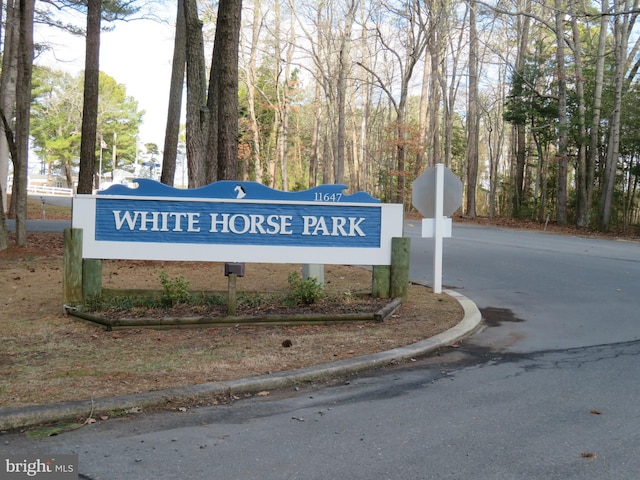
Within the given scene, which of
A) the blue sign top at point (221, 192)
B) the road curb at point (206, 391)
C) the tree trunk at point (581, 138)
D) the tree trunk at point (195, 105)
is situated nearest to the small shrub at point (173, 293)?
the blue sign top at point (221, 192)

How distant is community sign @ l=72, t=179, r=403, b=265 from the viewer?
8.54 meters

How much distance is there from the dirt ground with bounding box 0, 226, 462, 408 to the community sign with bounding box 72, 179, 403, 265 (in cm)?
99

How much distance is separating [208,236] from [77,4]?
18624 millimetres

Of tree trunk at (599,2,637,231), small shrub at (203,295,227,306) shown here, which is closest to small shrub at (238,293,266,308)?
small shrub at (203,295,227,306)

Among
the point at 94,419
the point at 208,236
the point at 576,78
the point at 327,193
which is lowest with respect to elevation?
the point at 94,419

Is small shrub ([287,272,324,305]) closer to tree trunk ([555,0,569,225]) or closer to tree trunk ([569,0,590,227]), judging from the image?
tree trunk ([555,0,569,225])

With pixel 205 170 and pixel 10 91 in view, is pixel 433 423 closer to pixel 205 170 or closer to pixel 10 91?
pixel 205 170

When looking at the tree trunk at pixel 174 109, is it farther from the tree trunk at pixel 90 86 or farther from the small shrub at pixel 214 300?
the small shrub at pixel 214 300

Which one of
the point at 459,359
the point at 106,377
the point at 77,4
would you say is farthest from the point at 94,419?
the point at 77,4

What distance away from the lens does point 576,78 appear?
30.0m

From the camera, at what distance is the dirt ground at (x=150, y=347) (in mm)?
5410

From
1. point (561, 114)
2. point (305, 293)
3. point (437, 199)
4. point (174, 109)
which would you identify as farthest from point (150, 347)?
point (561, 114)

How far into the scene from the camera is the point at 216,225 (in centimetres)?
864

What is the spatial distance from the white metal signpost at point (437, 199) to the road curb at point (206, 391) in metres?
3.24
